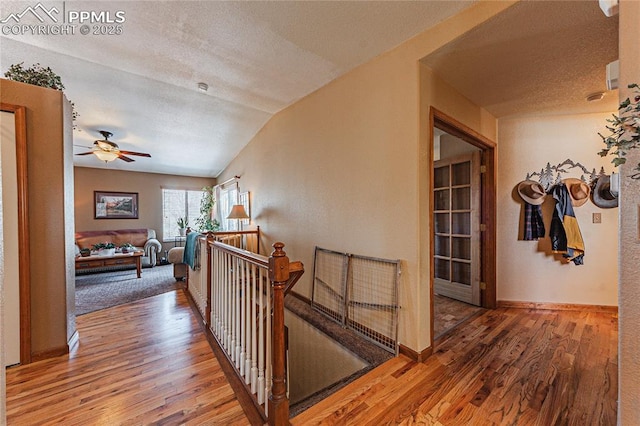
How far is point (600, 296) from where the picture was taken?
2.84 metres

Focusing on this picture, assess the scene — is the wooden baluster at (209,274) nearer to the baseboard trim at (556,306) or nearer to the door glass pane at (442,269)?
the door glass pane at (442,269)

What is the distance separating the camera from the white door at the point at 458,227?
121 inches

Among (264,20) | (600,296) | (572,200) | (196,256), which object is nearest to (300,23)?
(264,20)

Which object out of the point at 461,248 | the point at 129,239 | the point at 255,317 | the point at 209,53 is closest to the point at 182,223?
the point at 129,239

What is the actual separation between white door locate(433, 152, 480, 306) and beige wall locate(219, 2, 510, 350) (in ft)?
1.94

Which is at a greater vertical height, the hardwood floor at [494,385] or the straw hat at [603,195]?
the straw hat at [603,195]

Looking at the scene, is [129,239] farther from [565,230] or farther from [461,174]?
[565,230]

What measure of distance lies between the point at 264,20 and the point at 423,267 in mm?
2324

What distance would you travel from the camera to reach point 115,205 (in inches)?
247

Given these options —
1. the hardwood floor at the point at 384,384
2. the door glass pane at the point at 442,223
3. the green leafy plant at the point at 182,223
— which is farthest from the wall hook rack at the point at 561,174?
the green leafy plant at the point at 182,223

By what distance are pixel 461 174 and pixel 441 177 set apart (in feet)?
0.93

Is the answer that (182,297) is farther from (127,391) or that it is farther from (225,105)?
(225,105)

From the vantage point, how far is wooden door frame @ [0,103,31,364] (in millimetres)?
1940

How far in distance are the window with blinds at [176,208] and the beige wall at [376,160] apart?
197 inches
